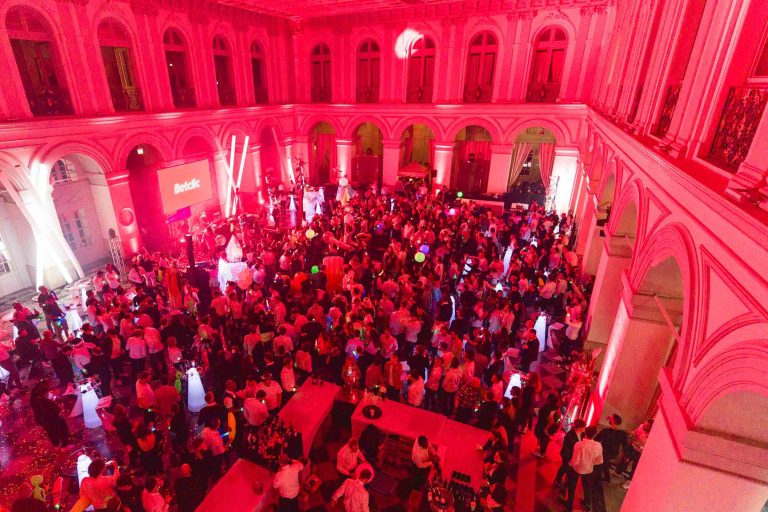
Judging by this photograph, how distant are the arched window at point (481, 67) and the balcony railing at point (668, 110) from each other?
39.5 feet

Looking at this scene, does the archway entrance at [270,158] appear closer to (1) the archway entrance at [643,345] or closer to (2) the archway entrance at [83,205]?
(2) the archway entrance at [83,205]

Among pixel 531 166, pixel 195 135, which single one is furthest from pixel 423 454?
pixel 531 166

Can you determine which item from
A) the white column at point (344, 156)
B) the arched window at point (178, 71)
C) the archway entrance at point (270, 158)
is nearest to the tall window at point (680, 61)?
the arched window at point (178, 71)

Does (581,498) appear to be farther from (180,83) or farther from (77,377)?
(180,83)

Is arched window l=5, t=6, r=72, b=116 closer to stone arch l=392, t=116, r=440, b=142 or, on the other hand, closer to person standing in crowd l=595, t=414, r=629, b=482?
stone arch l=392, t=116, r=440, b=142

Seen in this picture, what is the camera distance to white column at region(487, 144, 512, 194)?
1781 cm

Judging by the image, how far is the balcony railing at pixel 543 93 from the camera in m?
16.6

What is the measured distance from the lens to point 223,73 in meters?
17.4

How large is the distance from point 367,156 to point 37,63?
549 inches

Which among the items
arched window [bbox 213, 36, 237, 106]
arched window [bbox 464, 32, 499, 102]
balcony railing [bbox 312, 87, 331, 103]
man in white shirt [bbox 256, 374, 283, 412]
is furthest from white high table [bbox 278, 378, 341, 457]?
balcony railing [bbox 312, 87, 331, 103]

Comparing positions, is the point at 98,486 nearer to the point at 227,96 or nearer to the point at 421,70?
the point at 227,96

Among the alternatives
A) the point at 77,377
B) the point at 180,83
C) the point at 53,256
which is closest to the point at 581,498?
the point at 77,377

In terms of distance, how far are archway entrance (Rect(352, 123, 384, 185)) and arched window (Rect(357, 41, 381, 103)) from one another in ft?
9.50

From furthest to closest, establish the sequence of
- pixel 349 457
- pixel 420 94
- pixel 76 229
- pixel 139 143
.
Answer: pixel 420 94 → pixel 139 143 → pixel 76 229 → pixel 349 457
